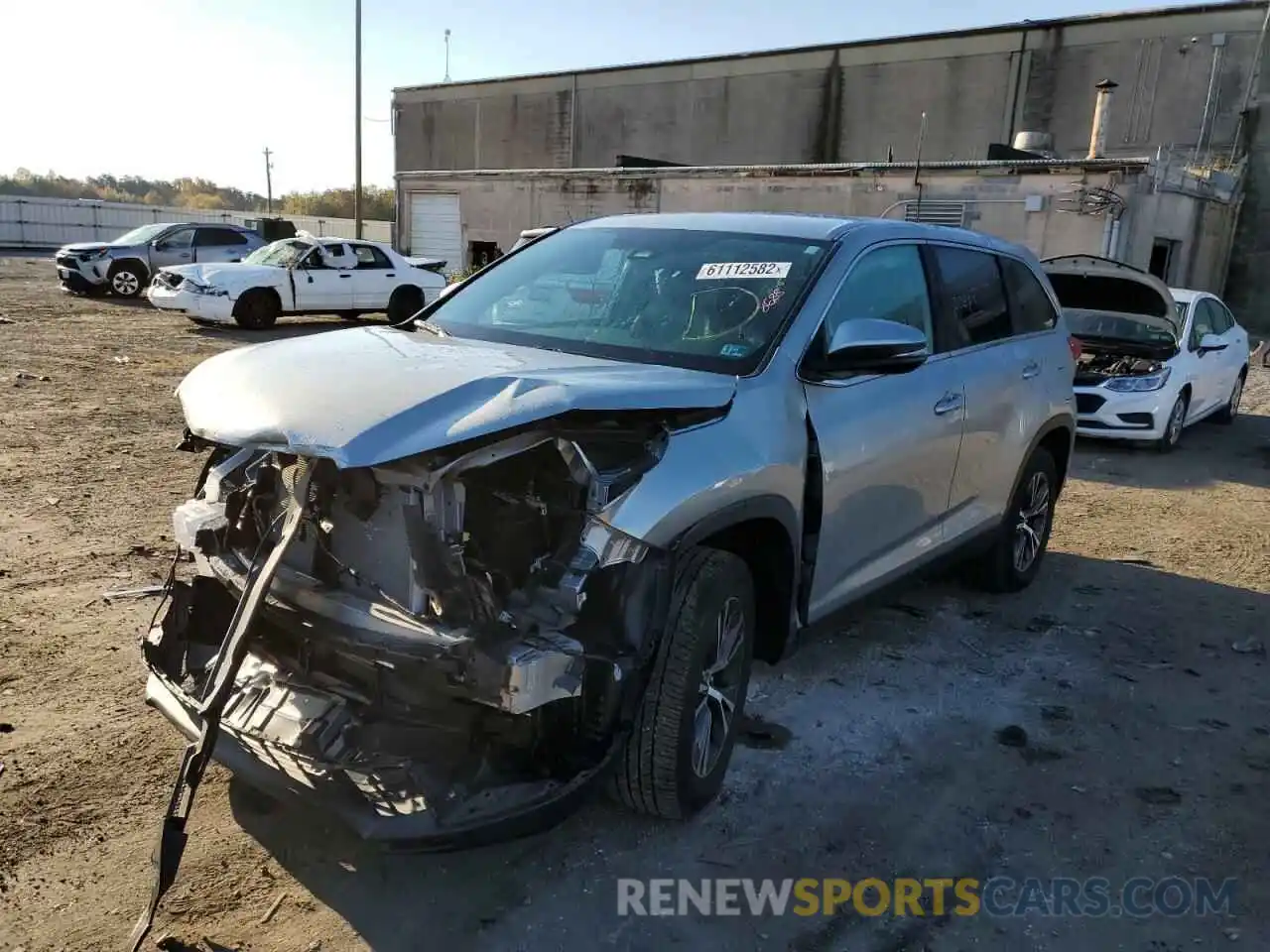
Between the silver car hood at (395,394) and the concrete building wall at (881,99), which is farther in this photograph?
the concrete building wall at (881,99)

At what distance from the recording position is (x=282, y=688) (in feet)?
9.34

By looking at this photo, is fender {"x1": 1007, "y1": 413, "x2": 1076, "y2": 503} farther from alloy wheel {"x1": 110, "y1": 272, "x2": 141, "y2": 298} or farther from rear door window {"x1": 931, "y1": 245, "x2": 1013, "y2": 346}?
alloy wheel {"x1": 110, "y1": 272, "x2": 141, "y2": 298}

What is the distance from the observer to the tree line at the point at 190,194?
249 ft

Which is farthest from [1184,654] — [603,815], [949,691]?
[603,815]

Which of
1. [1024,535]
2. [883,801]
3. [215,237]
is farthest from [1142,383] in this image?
[215,237]

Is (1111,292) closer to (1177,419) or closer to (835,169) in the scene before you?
(1177,419)

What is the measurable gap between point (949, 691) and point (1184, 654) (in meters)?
1.46

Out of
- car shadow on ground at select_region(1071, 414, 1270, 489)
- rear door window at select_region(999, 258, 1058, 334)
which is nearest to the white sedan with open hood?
car shadow on ground at select_region(1071, 414, 1270, 489)

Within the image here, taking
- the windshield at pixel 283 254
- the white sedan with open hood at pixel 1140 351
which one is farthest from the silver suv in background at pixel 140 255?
the white sedan with open hood at pixel 1140 351

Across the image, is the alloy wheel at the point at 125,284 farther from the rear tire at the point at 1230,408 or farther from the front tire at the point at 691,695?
the front tire at the point at 691,695

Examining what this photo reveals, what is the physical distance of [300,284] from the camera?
16.9 meters

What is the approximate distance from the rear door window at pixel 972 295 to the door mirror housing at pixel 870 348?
1.11 meters

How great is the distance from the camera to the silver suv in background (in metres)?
20.4

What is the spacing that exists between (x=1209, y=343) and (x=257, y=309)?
1359 centimetres
